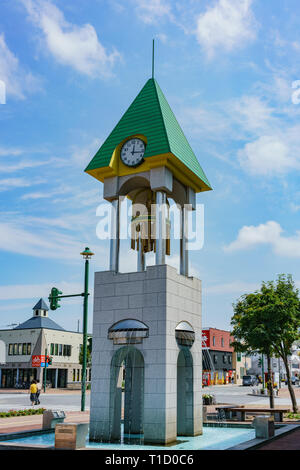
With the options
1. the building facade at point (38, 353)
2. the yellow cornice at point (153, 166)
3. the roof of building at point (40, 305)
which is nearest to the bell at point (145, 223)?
the yellow cornice at point (153, 166)

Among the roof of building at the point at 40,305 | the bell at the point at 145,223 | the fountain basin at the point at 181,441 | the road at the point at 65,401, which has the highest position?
the roof of building at the point at 40,305

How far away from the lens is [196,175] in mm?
18250

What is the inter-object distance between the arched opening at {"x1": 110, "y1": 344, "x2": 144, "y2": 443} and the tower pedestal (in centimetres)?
5

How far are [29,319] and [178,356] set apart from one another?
57.7 meters

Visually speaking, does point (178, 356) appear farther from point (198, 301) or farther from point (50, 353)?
point (50, 353)

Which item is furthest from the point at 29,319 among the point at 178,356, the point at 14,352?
the point at 178,356

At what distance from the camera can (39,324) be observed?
68.6m

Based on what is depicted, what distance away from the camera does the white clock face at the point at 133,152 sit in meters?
17.4

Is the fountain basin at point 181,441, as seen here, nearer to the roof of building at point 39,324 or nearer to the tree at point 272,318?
the tree at point 272,318

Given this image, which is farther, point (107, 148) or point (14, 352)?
point (14, 352)

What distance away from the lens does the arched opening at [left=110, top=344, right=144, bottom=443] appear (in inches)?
638

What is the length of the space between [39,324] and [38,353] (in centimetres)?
445

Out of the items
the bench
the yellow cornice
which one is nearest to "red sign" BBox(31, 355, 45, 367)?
the bench

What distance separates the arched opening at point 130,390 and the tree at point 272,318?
33.8ft
